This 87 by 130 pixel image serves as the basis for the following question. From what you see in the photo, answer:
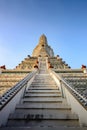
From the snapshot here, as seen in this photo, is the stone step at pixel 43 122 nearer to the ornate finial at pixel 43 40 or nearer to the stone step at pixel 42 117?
the stone step at pixel 42 117

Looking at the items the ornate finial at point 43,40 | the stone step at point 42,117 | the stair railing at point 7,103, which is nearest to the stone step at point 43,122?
the stone step at point 42,117

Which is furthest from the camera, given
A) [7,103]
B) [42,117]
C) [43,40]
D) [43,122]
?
[43,40]

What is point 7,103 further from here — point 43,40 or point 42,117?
point 43,40

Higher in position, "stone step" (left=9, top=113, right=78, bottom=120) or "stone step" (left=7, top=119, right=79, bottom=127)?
"stone step" (left=9, top=113, right=78, bottom=120)

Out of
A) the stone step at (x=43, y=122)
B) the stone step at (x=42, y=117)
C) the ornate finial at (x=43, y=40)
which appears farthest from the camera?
the ornate finial at (x=43, y=40)

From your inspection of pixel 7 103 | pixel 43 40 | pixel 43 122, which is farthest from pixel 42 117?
pixel 43 40

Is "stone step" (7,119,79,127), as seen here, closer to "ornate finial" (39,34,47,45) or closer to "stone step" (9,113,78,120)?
"stone step" (9,113,78,120)

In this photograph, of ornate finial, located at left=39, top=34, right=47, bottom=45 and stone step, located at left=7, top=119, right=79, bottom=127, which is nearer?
stone step, located at left=7, top=119, right=79, bottom=127

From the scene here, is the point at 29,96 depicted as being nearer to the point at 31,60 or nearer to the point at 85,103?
the point at 85,103

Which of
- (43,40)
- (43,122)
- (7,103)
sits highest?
(43,40)

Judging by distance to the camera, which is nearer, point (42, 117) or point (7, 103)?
point (7, 103)

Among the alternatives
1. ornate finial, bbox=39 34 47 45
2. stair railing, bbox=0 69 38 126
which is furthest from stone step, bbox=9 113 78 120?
ornate finial, bbox=39 34 47 45

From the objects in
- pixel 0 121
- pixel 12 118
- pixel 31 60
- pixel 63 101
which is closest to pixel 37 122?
pixel 12 118

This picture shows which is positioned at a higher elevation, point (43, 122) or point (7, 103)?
point (7, 103)
